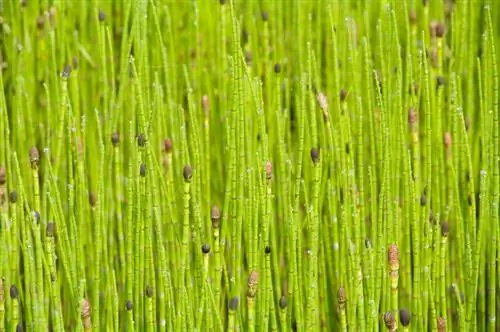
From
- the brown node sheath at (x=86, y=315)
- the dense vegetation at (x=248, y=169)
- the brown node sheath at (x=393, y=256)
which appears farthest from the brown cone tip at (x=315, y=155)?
the brown node sheath at (x=86, y=315)

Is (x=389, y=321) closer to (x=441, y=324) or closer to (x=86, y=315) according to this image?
(x=441, y=324)

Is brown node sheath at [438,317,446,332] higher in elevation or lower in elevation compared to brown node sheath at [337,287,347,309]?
lower

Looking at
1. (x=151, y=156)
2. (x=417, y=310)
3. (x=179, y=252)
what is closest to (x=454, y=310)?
(x=417, y=310)

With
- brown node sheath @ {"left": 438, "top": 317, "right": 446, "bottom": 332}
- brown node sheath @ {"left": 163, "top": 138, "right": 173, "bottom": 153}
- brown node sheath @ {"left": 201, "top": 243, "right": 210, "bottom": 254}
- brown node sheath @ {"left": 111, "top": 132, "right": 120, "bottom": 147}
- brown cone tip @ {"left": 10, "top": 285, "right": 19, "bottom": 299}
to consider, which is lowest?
brown node sheath @ {"left": 438, "top": 317, "right": 446, "bottom": 332}

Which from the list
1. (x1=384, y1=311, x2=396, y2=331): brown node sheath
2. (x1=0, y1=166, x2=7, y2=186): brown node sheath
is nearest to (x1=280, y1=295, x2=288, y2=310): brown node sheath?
(x1=384, y1=311, x2=396, y2=331): brown node sheath

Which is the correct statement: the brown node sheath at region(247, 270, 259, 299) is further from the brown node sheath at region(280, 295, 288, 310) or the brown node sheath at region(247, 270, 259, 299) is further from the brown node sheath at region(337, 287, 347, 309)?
the brown node sheath at region(337, 287, 347, 309)

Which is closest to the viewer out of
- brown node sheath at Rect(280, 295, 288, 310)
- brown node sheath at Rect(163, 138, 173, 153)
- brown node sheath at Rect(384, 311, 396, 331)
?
brown node sheath at Rect(384, 311, 396, 331)

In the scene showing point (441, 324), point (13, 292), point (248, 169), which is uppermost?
point (248, 169)

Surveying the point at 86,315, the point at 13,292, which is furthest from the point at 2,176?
the point at 86,315
